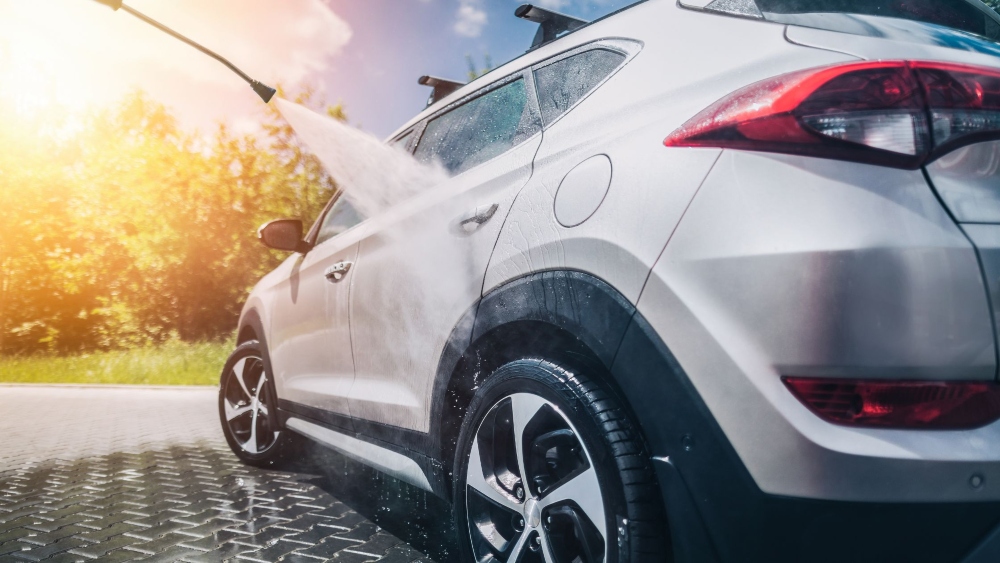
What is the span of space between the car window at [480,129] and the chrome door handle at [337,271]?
1.94 feet

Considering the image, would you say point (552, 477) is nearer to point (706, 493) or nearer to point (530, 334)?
point (530, 334)

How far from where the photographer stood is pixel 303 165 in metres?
18.4

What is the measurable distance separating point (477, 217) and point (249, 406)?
2.92 meters

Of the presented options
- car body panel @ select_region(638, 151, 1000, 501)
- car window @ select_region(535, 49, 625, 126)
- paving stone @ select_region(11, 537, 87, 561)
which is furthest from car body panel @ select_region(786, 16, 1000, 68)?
paving stone @ select_region(11, 537, 87, 561)

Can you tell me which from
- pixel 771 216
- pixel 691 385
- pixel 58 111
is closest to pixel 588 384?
pixel 691 385

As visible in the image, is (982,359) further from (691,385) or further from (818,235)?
(691,385)

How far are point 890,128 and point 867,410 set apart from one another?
0.55 metres

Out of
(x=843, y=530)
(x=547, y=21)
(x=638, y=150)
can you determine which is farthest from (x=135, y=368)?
(x=843, y=530)

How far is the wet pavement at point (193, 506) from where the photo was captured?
9.71 ft

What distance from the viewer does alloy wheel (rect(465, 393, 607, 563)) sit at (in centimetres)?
177

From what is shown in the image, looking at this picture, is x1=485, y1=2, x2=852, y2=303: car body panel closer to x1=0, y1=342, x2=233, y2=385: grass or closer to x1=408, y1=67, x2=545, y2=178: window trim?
x1=408, y1=67, x2=545, y2=178: window trim

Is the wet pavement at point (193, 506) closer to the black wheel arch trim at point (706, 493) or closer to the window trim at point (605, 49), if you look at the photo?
the black wheel arch trim at point (706, 493)

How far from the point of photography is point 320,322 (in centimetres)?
347

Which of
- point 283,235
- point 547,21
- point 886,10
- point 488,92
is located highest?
point 547,21
